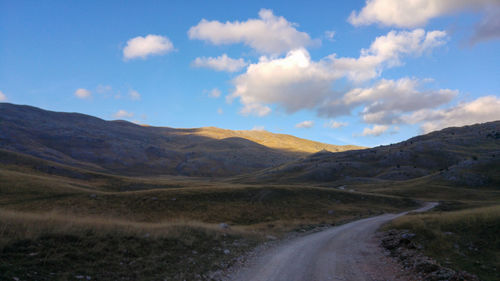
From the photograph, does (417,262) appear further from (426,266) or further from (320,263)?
(320,263)

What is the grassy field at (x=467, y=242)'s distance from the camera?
14.0 meters

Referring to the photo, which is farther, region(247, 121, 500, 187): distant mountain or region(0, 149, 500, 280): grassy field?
region(247, 121, 500, 187): distant mountain

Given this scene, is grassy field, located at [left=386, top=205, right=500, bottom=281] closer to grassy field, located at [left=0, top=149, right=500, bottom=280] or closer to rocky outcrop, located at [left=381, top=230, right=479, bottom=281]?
grassy field, located at [left=0, top=149, right=500, bottom=280]

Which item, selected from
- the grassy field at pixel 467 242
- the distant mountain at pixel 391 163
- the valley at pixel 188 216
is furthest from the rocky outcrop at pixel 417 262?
the distant mountain at pixel 391 163

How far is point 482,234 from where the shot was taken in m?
19.1

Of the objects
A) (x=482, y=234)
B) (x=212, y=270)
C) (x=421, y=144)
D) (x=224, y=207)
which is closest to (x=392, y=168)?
(x=421, y=144)

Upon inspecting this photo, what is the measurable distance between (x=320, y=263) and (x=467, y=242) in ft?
34.1

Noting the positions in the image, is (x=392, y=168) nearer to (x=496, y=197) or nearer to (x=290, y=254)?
(x=496, y=197)

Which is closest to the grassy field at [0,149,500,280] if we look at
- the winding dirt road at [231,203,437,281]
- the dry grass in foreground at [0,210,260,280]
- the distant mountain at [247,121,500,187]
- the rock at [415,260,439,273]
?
the dry grass in foreground at [0,210,260,280]

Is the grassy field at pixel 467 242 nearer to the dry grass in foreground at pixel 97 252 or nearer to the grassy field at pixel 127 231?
the grassy field at pixel 127 231

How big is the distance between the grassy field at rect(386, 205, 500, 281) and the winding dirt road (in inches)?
129

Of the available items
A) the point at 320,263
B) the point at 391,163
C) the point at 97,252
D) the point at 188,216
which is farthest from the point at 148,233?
the point at 391,163

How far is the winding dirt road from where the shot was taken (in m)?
13.4

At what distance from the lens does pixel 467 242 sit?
59.3 ft
